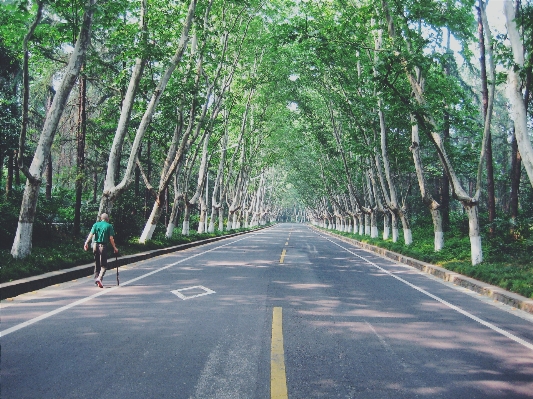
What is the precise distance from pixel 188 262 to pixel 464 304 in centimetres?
872

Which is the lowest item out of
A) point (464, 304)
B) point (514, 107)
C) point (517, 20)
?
point (464, 304)

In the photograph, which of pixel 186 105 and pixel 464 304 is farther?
pixel 186 105

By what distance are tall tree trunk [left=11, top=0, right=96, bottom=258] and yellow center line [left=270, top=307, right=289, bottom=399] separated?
7.32 m

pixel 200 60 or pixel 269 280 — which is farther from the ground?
pixel 200 60

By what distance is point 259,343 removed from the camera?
5125 mm

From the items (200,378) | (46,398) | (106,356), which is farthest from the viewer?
(106,356)

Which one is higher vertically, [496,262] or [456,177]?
[456,177]

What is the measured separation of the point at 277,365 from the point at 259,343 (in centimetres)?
76

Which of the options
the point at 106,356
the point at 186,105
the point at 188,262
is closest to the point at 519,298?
the point at 106,356

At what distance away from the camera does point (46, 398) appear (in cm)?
351

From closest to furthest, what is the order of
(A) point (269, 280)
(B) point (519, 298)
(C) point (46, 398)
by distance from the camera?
(C) point (46, 398), (B) point (519, 298), (A) point (269, 280)

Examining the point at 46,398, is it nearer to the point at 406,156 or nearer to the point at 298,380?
the point at 298,380

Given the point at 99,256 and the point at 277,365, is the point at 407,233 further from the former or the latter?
the point at 277,365

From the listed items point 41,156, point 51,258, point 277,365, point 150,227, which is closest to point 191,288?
point 51,258
